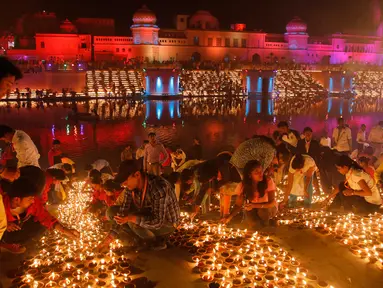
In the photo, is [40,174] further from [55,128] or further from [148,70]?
[148,70]

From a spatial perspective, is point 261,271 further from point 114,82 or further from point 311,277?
point 114,82

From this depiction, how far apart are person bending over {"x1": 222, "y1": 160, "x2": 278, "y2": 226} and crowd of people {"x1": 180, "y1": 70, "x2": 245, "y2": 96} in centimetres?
3575

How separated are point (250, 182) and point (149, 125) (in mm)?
15561

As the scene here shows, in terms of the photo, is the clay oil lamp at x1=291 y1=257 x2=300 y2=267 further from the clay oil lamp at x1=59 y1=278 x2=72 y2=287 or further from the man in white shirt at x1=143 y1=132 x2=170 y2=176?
the man in white shirt at x1=143 y1=132 x2=170 y2=176

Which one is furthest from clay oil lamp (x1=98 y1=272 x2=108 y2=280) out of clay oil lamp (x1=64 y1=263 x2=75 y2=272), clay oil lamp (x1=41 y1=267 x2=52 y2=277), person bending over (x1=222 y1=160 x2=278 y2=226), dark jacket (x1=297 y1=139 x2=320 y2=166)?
dark jacket (x1=297 y1=139 x2=320 y2=166)

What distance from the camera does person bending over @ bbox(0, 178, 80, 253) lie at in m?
5.08

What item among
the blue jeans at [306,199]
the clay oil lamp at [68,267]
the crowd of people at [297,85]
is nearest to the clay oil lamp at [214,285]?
the clay oil lamp at [68,267]

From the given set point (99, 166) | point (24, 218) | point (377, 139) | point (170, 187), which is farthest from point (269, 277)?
point (377, 139)

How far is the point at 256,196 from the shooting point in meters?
6.30

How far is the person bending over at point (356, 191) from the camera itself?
6.69 meters

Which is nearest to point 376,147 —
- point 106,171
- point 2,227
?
point 106,171

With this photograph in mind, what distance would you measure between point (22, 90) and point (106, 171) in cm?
3213

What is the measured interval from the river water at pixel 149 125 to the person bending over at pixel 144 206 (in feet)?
21.7

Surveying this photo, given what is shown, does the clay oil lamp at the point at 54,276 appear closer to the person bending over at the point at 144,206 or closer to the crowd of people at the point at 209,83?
the person bending over at the point at 144,206
